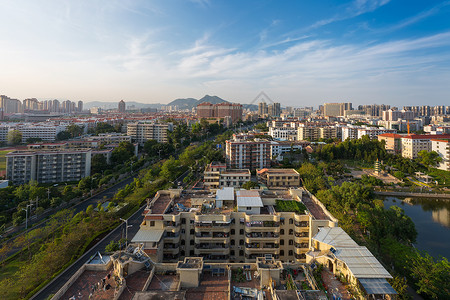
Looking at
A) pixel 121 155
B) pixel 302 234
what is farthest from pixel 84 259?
pixel 121 155

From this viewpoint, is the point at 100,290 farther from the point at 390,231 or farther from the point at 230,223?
the point at 390,231

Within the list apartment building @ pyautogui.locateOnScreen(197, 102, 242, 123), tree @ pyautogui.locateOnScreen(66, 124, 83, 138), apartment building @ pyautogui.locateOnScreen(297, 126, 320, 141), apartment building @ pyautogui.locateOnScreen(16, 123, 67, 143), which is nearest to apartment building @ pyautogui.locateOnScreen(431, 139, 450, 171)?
apartment building @ pyautogui.locateOnScreen(297, 126, 320, 141)

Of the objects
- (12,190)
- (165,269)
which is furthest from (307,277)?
(12,190)

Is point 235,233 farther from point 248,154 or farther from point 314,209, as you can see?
point 248,154

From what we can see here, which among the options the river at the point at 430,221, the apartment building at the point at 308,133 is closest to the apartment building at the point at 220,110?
the apartment building at the point at 308,133

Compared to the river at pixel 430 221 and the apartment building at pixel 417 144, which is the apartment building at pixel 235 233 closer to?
the river at pixel 430 221
